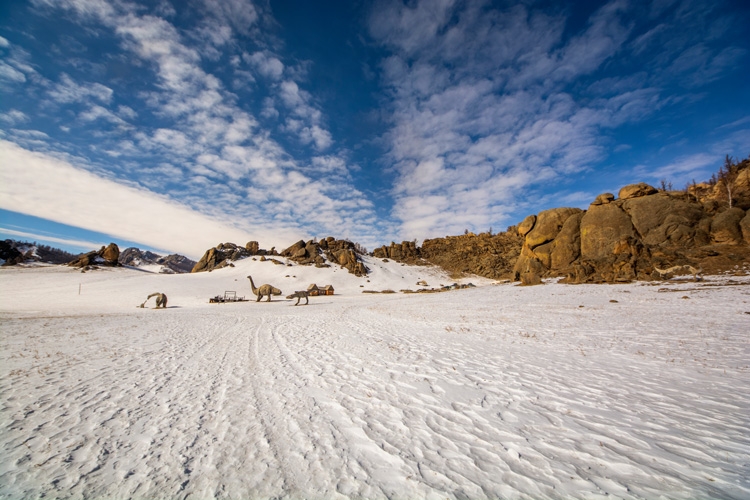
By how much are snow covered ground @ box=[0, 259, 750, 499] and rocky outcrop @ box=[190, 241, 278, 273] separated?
52963 mm

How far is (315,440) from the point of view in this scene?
13.6 ft

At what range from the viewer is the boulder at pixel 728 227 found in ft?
91.7

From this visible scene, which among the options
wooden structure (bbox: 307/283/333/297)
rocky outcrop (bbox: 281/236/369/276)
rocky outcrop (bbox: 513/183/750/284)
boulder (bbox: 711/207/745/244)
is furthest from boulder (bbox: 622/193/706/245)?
rocky outcrop (bbox: 281/236/369/276)

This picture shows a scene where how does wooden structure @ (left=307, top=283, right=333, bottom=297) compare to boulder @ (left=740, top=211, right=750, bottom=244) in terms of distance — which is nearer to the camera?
boulder @ (left=740, top=211, right=750, bottom=244)

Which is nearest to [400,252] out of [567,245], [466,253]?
[466,253]

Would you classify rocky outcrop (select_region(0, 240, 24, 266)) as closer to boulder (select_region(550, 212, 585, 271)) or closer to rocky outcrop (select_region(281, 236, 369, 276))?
rocky outcrop (select_region(281, 236, 369, 276))

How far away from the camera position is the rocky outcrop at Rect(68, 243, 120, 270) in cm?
4942

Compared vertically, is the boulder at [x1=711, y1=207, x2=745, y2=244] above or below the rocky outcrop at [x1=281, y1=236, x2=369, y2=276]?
above

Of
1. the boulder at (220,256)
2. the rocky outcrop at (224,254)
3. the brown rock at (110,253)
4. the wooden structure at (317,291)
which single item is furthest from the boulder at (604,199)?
the brown rock at (110,253)

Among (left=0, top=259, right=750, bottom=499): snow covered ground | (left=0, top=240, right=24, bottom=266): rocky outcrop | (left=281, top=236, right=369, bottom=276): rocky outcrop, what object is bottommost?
(left=0, top=259, right=750, bottom=499): snow covered ground

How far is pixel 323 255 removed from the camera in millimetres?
66938

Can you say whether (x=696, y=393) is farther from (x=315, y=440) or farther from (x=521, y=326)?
(x=521, y=326)

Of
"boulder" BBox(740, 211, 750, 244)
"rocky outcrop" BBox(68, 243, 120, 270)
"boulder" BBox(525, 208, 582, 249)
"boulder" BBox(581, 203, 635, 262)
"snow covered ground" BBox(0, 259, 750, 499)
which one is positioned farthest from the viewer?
"rocky outcrop" BBox(68, 243, 120, 270)

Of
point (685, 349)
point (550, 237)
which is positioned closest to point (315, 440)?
point (685, 349)
